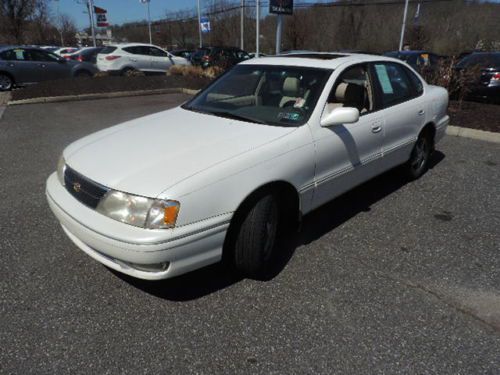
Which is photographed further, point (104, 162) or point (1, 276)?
point (1, 276)

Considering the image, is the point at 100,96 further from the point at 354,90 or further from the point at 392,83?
the point at 354,90

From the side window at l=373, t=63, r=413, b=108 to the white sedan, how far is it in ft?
0.06

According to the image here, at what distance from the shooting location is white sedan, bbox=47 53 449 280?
2.35 m

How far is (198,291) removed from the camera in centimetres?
279

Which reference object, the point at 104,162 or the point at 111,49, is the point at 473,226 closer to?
the point at 104,162

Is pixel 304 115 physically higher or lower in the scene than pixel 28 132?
higher

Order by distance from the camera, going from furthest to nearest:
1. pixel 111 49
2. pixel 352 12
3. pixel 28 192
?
pixel 352 12 → pixel 111 49 → pixel 28 192

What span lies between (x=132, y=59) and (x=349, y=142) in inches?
536

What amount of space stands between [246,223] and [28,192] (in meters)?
3.12

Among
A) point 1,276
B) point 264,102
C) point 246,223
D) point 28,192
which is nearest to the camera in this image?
point 246,223

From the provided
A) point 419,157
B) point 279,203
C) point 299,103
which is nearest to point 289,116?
point 299,103

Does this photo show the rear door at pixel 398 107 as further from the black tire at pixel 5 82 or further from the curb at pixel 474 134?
the black tire at pixel 5 82

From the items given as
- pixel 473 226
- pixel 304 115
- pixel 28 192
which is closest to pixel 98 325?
pixel 304 115

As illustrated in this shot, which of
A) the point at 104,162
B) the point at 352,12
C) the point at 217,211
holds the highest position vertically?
the point at 352,12
